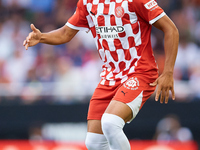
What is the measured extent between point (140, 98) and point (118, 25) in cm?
78

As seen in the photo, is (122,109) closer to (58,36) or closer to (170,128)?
(58,36)

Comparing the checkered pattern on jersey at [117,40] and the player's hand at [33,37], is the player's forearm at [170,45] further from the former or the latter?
the player's hand at [33,37]

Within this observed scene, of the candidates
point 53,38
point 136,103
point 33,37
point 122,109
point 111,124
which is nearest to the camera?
point 111,124

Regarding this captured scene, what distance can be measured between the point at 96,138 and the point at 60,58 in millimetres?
4757

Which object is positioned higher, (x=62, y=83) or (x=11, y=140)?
(x=62, y=83)

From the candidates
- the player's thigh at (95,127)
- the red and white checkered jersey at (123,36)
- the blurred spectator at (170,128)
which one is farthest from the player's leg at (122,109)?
the blurred spectator at (170,128)

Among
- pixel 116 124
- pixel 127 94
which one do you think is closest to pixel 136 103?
pixel 127 94

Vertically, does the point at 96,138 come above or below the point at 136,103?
below

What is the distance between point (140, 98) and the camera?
3922 mm

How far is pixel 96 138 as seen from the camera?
4.09m

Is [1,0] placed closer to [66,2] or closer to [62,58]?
[66,2]

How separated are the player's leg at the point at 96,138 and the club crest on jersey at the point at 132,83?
52cm

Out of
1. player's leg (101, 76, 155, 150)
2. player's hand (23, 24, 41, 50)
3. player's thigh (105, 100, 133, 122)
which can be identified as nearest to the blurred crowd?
player's hand (23, 24, 41, 50)

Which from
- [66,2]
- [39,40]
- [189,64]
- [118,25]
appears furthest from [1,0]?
[118,25]
